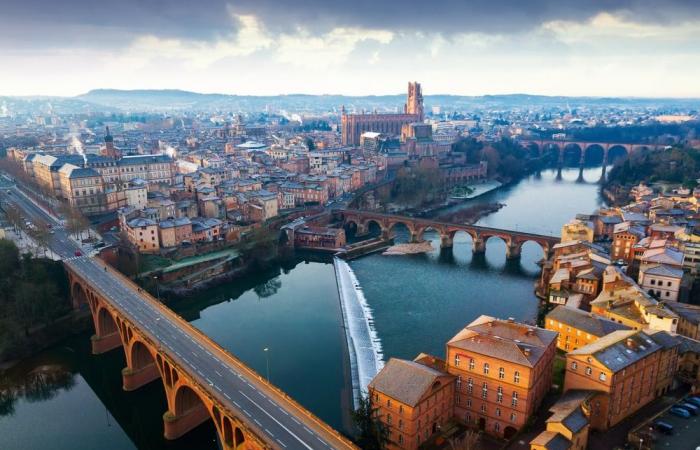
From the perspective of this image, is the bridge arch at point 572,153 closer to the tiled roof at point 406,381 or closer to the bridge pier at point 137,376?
the bridge pier at point 137,376

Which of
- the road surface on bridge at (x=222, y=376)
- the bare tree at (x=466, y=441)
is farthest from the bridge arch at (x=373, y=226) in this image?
the bare tree at (x=466, y=441)

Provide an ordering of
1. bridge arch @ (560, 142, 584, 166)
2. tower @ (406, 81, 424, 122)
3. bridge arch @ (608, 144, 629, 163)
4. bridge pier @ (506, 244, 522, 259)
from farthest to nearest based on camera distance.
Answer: tower @ (406, 81, 424, 122)
bridge arch @ (560, 142, 584, 166)
bridge arch @ (608, 144, 629, 163)
bridge pier @ (506, 244, 522, 259)

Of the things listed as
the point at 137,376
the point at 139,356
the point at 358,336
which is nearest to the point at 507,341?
the point at 358,336

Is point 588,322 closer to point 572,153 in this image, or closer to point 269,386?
point 269,386

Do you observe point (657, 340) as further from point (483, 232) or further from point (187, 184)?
point (187, 184)

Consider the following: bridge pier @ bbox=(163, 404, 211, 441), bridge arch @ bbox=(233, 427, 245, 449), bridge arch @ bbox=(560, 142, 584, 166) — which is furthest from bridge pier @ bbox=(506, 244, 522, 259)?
bridge arch @ bbox=(560, 142, 584, 166)

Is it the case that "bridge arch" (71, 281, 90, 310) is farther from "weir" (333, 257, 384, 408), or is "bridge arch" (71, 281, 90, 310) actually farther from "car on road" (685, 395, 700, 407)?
"car on road" (685, 395, 700, 407)
